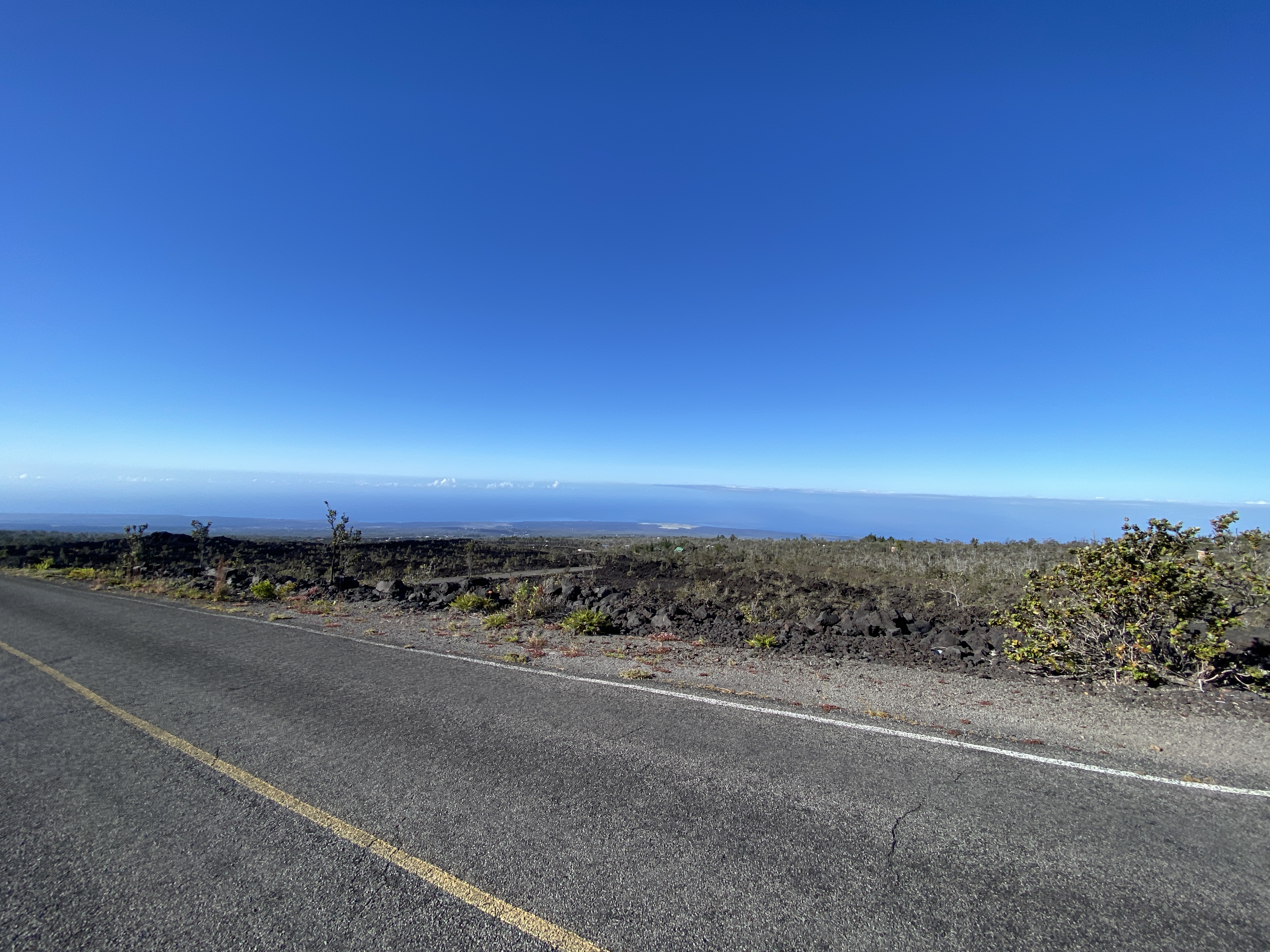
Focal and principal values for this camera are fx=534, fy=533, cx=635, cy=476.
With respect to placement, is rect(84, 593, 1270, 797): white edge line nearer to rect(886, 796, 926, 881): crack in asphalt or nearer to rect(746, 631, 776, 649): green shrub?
rect(886, 796, 926, 881): crack in asphalt

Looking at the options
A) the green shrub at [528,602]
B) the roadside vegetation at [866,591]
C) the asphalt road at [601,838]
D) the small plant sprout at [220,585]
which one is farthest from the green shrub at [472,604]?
the small plant sprout at [220,585]

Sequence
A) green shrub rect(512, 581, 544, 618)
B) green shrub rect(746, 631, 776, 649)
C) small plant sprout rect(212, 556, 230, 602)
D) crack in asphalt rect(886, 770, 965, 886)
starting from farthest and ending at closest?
1. small plant sprout rect(212, 556, 230, 602)
2. green shrub rect(512, 581, 544, 618)
3. green shrub rect(746, 631, 776, 649)
4. crack in asphalt rect(886, 770, 965, 886)

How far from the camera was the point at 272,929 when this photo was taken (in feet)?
8.54

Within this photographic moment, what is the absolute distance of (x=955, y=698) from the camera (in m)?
6.33

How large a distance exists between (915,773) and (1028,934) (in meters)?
1.71

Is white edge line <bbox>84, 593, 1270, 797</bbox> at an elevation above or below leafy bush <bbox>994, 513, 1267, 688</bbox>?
below

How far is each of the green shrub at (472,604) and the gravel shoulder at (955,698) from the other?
2.20 meters

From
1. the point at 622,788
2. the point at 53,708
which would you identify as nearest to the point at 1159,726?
the point at 622,788

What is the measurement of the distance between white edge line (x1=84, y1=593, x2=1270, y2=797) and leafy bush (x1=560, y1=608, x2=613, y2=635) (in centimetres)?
246

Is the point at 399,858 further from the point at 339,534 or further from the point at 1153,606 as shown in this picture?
the point at 339,534

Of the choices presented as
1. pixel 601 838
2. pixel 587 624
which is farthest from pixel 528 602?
pixel 601 838

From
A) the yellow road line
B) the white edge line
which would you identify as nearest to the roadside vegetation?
the white edge line

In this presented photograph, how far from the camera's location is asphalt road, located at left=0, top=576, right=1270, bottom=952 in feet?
8.63

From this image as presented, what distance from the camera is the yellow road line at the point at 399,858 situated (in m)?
2.54
